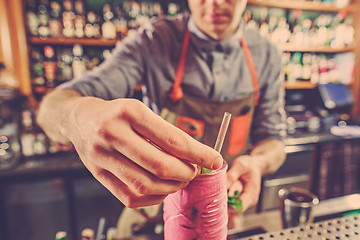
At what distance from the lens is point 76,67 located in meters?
2.90

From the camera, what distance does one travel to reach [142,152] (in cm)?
47

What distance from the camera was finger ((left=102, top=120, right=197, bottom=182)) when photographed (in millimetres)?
469

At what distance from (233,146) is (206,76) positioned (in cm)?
47

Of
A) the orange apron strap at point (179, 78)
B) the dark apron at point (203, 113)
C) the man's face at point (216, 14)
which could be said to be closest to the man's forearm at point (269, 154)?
the dark apron at point (203, 113)

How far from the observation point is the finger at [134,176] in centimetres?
50

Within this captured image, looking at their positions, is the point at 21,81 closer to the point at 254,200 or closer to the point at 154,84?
the point at 154,84

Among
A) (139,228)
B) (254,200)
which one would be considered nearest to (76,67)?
(139,228)

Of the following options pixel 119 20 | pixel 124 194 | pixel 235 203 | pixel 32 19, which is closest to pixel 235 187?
pixel 235 203

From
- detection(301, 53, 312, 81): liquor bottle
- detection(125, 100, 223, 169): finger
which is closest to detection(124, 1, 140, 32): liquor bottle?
detection(301, 53, 312, 81): liquor bottle

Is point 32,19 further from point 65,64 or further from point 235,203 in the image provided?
point 235,203

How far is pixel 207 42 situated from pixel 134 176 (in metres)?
1.14

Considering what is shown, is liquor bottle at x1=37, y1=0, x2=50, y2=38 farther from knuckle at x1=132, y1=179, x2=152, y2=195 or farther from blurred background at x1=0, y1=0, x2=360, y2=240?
knuckle at x1=132, y1=179, x2=152, y2=195

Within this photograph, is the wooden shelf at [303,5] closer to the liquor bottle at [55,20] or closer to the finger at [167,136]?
the liquor bottle at [55,20]

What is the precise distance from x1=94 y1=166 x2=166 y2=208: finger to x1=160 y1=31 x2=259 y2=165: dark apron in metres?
0.92
